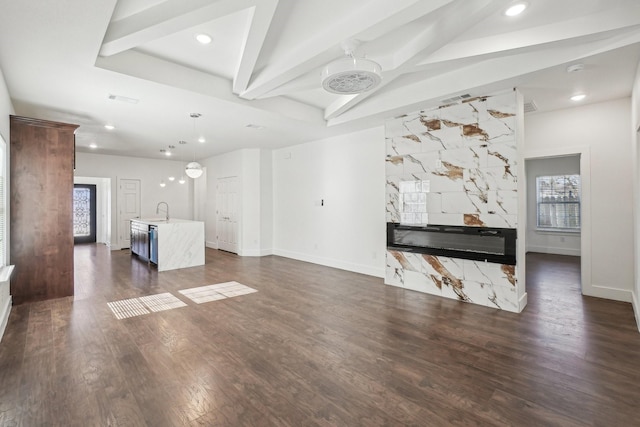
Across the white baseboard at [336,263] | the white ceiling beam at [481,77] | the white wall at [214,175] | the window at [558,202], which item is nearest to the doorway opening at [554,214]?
the window at [558,202]

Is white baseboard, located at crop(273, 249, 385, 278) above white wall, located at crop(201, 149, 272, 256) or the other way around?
the other way around

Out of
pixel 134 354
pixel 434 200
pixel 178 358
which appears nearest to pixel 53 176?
pixel 134 354

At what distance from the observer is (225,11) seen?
2465 mm

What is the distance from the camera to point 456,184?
4.42m

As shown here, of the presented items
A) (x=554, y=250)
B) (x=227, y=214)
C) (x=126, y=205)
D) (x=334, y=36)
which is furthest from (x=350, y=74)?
(x=126, y=205)

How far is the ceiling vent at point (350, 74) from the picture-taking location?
2689 mm

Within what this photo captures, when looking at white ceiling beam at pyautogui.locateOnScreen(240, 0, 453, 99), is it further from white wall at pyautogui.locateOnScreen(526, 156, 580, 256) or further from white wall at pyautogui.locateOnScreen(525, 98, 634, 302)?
white wall at pyautogui.locateOnScreen(526, 156, 580, 256)

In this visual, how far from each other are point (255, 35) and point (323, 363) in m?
2.95

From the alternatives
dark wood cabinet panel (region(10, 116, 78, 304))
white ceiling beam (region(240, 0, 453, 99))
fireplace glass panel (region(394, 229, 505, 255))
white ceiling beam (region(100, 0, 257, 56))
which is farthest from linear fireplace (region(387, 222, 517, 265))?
dark wood cabinet panel (region(10, 116, 78, 304))

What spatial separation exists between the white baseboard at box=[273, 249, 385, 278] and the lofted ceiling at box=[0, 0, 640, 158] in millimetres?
2711

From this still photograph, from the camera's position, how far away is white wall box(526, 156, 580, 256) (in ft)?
27.0

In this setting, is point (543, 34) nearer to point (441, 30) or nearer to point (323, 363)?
point (441, 30)

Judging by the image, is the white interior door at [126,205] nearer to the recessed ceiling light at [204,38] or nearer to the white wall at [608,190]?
the recessed ceiling light at [204,38]

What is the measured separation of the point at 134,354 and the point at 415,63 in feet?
13.2
